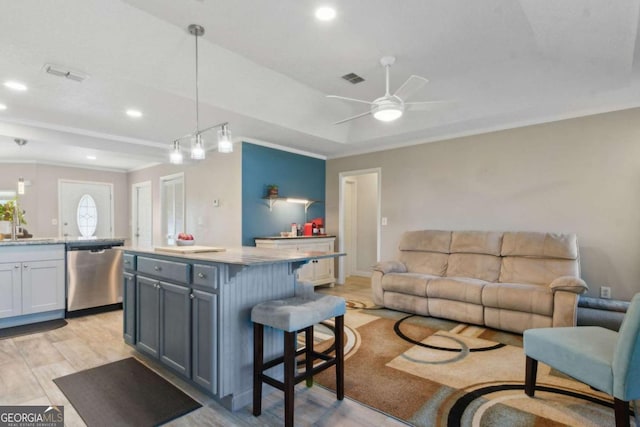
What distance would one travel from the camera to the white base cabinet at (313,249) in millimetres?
4957

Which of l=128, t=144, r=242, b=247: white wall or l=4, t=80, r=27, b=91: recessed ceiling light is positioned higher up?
l=4, t=80, r=27, b=91: recessed ceiling light

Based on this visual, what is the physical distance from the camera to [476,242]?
4.25 m

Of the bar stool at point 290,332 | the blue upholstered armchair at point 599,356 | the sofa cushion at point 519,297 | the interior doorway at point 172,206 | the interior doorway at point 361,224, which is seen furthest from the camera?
the interior doorway at point 361,224

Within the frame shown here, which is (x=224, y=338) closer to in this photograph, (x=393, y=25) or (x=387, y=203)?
(x=393, y=25)

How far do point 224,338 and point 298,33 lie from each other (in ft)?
8.07

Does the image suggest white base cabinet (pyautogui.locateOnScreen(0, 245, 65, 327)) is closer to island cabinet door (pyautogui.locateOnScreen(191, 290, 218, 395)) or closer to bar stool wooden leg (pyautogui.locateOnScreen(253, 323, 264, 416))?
island cabinet door (pyautogui.locateOnScreen(191, 290, 218, 395))

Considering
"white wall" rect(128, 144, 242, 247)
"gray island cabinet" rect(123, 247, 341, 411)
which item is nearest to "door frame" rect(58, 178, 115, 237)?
"white wall" rect(128, 144, 242, 247)

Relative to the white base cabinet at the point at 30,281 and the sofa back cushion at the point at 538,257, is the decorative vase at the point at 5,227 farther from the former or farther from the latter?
the sofa back cushion at the point at 538,257

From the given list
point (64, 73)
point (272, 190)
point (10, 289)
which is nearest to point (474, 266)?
point (272, 190)

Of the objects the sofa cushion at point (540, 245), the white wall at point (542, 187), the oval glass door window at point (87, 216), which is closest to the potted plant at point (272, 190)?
the white wall at point (542, 187)

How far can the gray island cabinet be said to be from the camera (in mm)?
2021

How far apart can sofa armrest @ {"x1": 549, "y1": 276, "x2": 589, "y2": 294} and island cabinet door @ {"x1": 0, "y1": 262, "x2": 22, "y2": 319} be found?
548cm

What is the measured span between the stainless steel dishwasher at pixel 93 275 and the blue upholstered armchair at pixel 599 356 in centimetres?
440

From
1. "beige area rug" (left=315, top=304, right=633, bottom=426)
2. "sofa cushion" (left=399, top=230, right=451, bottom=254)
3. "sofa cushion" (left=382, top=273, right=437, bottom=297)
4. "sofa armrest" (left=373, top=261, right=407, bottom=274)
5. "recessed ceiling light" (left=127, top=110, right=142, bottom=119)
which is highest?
"recessed ceiling light" (left=127, top=110, right=142, bottom=119)
